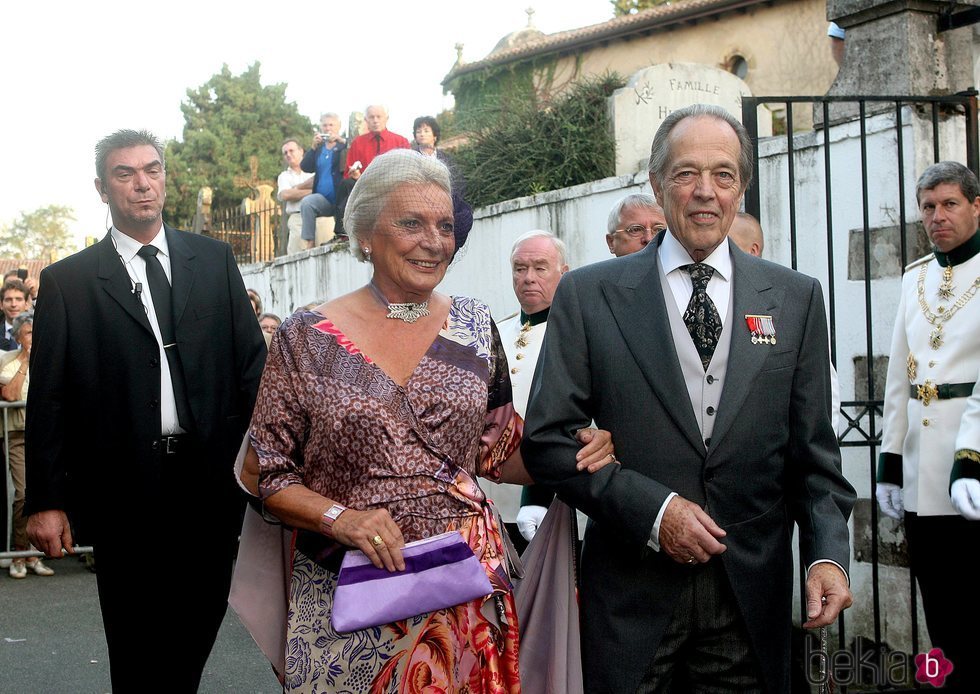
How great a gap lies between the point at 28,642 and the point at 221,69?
56239 millimetres

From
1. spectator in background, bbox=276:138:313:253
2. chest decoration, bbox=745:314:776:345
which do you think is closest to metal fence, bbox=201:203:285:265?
spectator in background, bbox=276:138:313:253

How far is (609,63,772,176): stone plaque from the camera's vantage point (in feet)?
29.9

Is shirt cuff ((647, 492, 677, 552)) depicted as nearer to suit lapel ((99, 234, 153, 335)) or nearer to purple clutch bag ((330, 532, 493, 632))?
purple clutch bag ((330, 532, 493, 632))

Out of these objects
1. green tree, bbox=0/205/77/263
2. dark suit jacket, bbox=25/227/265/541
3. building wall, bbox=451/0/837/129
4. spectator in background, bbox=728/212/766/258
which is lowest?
dark suit jacket, bbox=25/227/265/541

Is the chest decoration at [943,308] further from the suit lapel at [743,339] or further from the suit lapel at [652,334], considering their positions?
the suit lapel at [652,334]

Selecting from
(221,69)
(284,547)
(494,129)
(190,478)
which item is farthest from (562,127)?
(221,69)

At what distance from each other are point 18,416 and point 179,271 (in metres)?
6.09

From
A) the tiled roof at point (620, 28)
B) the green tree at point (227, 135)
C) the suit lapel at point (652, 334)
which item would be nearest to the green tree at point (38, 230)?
the green tree at point (227, 135)

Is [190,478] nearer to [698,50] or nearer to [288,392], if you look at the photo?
[288,392]

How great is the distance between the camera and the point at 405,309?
10.2 ft

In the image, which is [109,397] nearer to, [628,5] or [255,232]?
[255,232]

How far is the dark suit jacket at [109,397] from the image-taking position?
384 centimetres

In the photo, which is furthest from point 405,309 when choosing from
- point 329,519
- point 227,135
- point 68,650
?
point 227,135

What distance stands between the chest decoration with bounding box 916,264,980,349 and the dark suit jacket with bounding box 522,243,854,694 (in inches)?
80.8
